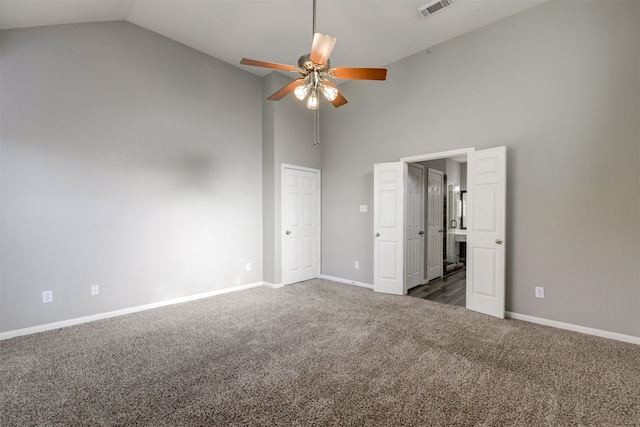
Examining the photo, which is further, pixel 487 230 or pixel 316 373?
pixel 487 230

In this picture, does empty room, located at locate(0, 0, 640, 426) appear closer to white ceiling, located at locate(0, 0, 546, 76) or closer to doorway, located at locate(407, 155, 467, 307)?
white ceiling, located at locate(0, 0, 546, 76)

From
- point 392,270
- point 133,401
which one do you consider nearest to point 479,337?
point 392,270

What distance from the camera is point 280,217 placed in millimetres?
5043

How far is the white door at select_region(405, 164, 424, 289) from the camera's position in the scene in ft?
15.5

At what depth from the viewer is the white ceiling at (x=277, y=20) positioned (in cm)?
312

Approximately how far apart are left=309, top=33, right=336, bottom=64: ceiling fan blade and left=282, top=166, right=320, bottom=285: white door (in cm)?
286

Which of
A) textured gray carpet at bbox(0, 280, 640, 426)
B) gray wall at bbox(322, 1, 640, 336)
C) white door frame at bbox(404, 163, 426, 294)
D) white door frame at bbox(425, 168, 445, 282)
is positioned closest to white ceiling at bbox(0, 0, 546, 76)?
gray wall at bbox(322, 1, 640, 336)

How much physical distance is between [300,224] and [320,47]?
3446mm

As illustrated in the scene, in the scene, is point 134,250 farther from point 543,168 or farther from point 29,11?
point 543,168

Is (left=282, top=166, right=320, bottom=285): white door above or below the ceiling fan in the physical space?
below

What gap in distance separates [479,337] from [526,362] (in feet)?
1.70

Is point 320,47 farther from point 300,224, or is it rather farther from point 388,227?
point 300,224

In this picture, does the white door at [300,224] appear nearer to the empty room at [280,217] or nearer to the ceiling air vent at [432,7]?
the empty room at [280,217]

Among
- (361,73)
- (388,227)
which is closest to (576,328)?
(388,227)
